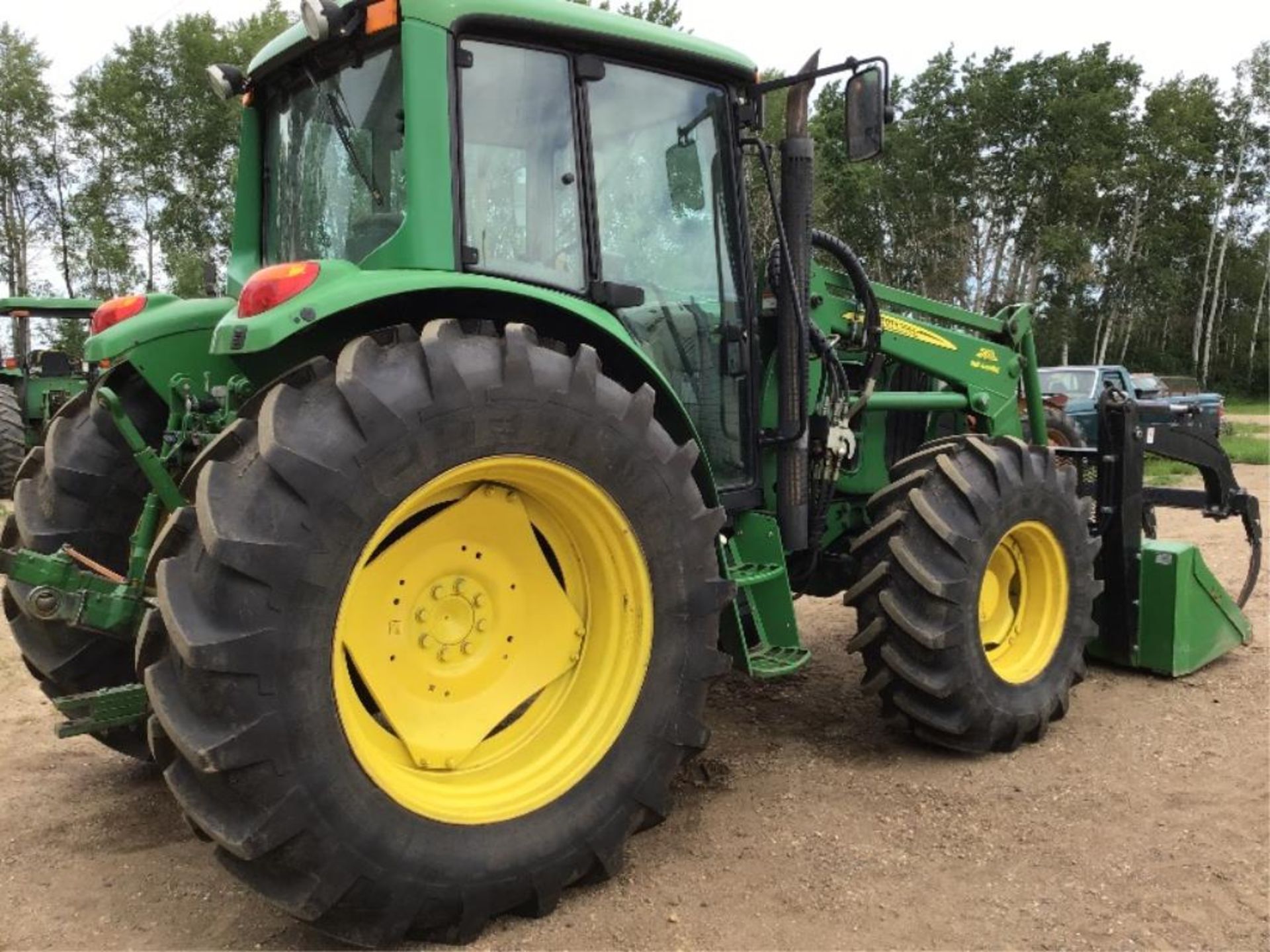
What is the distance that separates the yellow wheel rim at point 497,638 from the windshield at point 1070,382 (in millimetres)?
13818

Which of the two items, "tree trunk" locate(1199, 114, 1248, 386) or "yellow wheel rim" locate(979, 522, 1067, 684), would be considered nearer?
"yellow wheel rim" locate(979, 522, 1067, 684)

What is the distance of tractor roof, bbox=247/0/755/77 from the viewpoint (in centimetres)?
289

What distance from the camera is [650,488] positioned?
2.85 meters

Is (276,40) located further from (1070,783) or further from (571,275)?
(1070,783)

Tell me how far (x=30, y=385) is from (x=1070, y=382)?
14154 mm

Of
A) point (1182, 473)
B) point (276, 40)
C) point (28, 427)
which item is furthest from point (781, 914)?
point (1182, 473)

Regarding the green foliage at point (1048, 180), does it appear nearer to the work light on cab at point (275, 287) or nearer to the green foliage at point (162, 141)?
the green foliage at point (162, 141)

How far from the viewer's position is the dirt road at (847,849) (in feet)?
8.84

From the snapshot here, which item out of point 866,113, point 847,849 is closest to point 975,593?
point 847,849

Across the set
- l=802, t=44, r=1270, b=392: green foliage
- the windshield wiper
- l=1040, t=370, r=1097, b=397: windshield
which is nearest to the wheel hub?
the windshield wiper

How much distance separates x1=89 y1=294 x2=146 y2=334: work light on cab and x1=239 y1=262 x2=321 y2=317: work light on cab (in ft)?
3.80

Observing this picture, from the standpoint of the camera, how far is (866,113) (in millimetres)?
3592

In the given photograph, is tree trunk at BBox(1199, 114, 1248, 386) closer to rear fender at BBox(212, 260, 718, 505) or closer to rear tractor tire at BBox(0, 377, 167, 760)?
rear fender at BBox(212, 260, 718, 505)

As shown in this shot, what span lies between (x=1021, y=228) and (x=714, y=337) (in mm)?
37382
